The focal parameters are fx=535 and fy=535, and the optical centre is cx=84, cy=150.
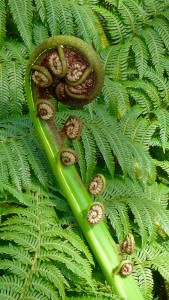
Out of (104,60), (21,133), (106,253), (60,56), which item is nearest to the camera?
(60,56)

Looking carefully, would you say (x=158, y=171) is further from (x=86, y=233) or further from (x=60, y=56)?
(x=60, y=56)

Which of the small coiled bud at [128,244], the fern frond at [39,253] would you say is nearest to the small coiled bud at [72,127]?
the fern frond at [39,253]

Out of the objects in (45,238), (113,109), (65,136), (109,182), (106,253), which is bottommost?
(106,253)

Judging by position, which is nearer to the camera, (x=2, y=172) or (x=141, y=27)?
(x=2, y=172)

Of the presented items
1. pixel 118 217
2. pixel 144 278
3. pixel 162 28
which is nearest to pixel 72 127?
pixel 118 217

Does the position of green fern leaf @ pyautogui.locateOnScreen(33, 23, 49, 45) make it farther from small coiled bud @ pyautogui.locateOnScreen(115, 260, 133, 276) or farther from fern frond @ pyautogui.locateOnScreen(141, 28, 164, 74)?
small coiled bud @ pyautogui.locateOnScreen(115, 260, 133, 276)

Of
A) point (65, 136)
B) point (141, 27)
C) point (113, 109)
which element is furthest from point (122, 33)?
point (65, 136)

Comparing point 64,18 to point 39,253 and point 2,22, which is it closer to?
point 2,22
